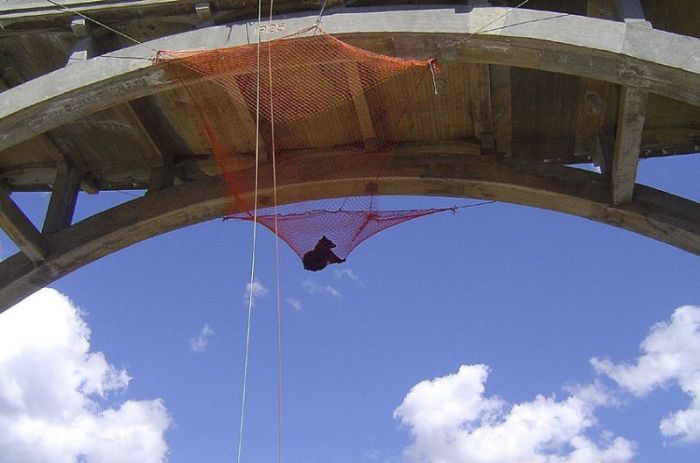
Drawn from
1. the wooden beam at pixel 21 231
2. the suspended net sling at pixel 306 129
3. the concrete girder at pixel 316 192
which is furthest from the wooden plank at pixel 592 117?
the wooden beam at pixel 21 231

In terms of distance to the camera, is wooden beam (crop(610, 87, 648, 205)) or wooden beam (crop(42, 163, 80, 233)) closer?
wooden beam (crop(610, 87, 648, 205))

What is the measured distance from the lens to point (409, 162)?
8711 mm

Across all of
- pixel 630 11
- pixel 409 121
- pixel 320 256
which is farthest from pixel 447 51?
pixel 320 256

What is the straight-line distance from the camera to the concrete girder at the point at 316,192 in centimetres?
823

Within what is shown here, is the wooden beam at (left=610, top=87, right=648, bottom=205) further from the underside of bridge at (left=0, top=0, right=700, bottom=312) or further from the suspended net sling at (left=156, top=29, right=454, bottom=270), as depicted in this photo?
the suspended net sling at (left=156, top=29, right=454, bottom=270)

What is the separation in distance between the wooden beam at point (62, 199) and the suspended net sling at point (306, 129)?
167 cm

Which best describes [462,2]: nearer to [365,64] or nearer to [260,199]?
[365,64]

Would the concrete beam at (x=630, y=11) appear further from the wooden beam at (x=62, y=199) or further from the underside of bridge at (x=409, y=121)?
the wooden beam at (x=62, y=199)

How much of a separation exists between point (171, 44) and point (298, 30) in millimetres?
1088

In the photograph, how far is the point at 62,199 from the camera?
8.99 m

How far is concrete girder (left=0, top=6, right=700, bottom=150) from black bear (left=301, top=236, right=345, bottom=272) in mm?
2475

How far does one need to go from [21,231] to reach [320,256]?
3305 millimetres

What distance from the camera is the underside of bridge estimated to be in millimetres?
5926

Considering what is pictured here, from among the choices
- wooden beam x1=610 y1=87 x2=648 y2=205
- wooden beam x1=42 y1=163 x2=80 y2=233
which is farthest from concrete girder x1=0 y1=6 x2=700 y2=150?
wooden beam x1=42 y1=163 x2=80 y2=233
